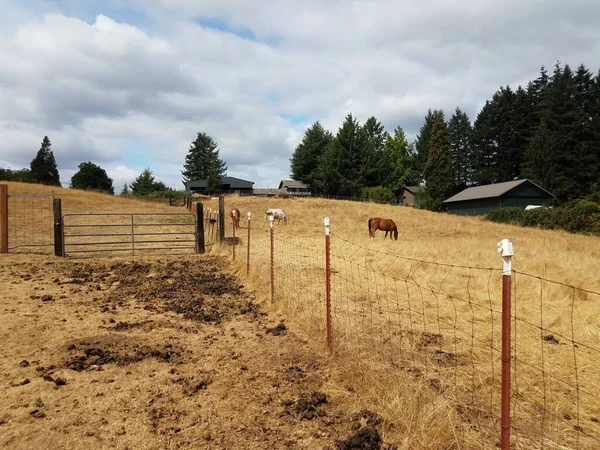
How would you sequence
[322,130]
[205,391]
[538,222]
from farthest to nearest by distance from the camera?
1. [322,130]
2. [538,222]
3. [205,391]

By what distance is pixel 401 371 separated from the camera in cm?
384

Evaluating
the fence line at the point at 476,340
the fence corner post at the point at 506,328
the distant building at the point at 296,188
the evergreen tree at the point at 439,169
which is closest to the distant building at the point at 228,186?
the distant building at the point at 296,188

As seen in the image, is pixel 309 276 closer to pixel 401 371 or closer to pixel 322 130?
pixel 401 371

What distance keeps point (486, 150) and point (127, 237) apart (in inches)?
2335

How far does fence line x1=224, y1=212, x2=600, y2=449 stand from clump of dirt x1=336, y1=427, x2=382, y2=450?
56cm

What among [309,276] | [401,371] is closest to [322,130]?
[309,276]

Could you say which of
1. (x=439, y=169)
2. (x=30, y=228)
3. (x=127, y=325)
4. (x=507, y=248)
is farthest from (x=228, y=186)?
(x=507, y=248)

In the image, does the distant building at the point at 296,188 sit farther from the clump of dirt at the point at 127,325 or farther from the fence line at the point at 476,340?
the clump of dirt at the point at 127,325

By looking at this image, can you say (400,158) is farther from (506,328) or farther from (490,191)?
(506,328)

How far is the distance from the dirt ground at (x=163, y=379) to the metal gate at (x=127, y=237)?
4385mm

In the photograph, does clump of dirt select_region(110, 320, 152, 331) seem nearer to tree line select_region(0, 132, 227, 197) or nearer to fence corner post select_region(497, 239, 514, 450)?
fence corner post select_region(497, 239, 514, 450)

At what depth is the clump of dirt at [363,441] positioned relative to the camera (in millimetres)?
2680

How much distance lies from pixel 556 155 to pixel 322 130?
33525 millimetres

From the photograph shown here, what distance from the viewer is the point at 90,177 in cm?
7650
